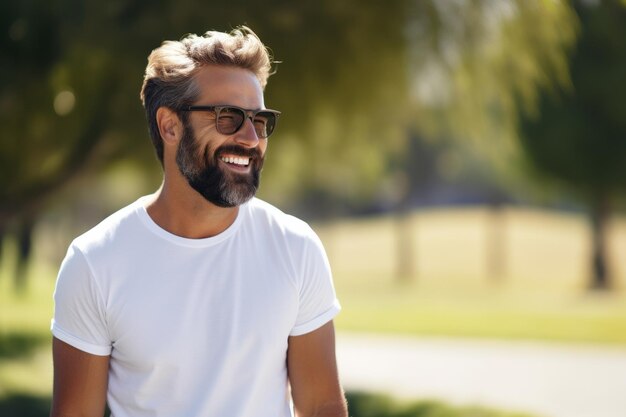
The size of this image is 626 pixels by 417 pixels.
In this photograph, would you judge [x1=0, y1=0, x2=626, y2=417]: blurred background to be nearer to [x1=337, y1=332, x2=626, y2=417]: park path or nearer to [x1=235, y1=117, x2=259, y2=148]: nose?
[x1=337, y1=332, x2=626, y2=417]: park path

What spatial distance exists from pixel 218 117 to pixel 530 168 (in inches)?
1272

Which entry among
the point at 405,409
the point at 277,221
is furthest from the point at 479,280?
the point at 277,221

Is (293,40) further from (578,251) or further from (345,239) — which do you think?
(345,239)

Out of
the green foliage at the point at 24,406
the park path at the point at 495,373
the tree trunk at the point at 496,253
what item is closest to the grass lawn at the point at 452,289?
the green foliage at the point at 24,406

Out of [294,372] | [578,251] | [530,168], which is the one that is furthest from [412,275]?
[294,372]

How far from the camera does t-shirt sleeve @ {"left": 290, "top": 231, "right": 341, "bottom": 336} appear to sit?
9.39ft

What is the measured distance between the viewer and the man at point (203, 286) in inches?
108

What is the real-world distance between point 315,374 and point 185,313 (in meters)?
0.40

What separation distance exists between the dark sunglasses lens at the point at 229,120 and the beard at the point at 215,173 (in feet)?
0.16

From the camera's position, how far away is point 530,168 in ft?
113

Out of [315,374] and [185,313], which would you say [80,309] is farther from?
[315,374]

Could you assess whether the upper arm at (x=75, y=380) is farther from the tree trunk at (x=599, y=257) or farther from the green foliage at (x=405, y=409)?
the tree trunk at (x=599, y=257)

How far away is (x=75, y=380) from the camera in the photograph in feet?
9.05

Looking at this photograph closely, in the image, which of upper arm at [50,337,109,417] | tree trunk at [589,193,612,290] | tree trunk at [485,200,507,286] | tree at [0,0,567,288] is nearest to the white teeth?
upper arm at [50,337,109,417]
